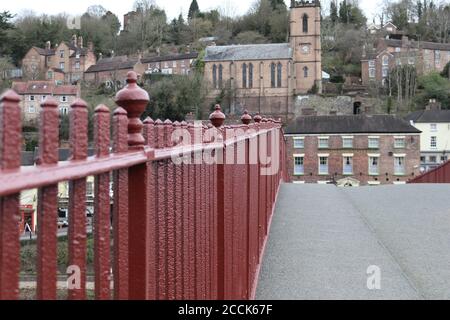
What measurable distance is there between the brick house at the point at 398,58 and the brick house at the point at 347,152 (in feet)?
128

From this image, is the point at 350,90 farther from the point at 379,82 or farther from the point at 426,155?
the point at 426,155

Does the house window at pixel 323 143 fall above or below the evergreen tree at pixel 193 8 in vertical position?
below

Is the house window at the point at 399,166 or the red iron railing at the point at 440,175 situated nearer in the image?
the red iron railing at the point at 440,175

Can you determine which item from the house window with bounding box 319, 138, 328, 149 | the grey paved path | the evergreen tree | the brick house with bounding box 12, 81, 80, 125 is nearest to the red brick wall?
the house window with bounding box 319, 138, 328, 149

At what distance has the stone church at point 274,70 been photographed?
261 ft

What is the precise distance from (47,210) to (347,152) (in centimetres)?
4544

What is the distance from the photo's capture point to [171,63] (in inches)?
3750

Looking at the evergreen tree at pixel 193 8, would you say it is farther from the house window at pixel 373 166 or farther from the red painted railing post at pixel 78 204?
the red painted railing post at pixel 78 204

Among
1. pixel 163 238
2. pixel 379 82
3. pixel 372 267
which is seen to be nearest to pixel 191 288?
pixel 163 238

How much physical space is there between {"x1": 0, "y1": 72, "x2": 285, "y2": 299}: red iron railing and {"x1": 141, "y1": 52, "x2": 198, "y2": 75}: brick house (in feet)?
301

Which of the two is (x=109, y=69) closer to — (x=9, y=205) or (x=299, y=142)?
(x=299, y=142)

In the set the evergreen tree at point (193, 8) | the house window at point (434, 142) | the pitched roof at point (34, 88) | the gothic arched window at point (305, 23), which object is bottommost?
the house window at point (434, 142)

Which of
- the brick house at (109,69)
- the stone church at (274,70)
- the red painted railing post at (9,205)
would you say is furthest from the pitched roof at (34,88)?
the brick house at (109,69)

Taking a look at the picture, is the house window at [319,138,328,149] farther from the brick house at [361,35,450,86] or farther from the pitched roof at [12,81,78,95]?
the brick house at [361,35,450,86]
